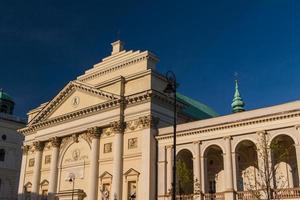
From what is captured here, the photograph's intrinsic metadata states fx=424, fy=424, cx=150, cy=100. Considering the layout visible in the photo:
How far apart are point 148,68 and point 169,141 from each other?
7737 mm

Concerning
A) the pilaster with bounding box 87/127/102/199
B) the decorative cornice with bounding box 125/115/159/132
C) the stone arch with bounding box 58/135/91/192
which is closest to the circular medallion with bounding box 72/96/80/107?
the stone arch with bounding box 58/135/91/192

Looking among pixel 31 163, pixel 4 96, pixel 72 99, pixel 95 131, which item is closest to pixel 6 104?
pixel 4 96

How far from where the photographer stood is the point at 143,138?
38.0 m

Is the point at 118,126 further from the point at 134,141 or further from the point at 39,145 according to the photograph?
the point at 39,145

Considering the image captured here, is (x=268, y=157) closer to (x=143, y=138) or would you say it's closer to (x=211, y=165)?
(x=211, y=165)

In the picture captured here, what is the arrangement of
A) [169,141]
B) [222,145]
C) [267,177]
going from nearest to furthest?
[267,177]
[222,145]
[169,141]

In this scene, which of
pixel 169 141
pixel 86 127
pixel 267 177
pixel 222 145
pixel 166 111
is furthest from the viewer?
pixel 86 127

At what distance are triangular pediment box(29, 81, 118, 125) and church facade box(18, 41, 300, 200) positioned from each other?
106mm

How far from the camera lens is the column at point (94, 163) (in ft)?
132

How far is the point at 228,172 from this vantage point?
108ft

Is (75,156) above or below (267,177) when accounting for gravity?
above

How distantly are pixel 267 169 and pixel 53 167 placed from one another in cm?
2522

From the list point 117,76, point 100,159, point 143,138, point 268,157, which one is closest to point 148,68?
point 117,76

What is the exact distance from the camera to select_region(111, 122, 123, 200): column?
126ft
